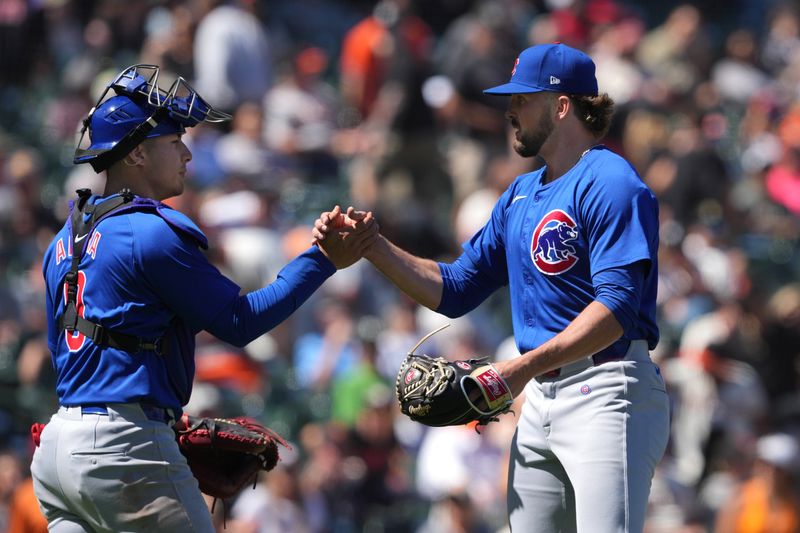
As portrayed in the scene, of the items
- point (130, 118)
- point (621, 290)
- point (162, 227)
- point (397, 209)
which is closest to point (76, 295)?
point (162, 227)

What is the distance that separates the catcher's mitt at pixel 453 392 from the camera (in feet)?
13.4

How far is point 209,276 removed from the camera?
4.07 meters

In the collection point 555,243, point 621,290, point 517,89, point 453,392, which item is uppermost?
point 517,89

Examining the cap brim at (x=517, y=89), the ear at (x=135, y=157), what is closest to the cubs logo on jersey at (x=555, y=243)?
the cap brim at (x=517, y=89)

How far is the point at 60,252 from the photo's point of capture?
13.8 feet

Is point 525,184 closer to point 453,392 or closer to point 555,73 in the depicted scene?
point 555,73

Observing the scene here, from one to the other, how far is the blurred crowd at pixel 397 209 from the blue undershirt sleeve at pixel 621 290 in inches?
163

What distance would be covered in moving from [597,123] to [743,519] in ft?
16.6

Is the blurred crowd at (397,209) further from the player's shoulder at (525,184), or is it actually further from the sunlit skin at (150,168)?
the sunlit skin at (150,168)

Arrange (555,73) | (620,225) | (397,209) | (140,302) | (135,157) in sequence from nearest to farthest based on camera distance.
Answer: (140,302) → (620,225) → (135,157) → (555,73) → (397,209)

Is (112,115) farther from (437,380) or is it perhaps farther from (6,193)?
(6,193)

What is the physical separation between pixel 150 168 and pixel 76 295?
49 centimetres

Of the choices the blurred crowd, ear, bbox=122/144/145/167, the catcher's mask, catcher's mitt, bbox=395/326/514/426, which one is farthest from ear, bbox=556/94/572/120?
the blurred crowd

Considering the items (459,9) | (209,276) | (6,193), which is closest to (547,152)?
(209,276)
